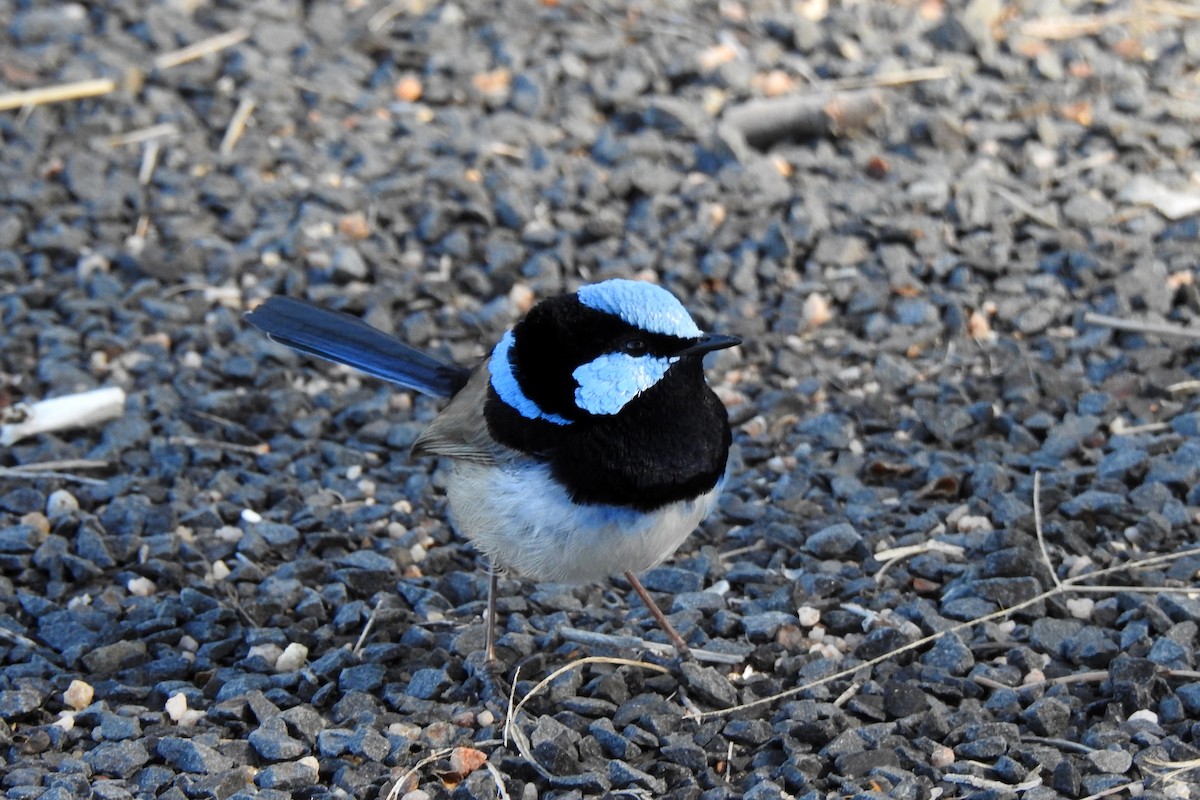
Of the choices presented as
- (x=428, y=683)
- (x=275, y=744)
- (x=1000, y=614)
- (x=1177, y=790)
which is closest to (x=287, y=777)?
(x=275, y=744)

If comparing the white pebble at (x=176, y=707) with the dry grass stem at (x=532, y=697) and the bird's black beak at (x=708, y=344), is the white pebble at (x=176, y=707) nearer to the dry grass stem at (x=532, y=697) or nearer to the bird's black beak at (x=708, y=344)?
the dry grass stem at (x=532, y=697)

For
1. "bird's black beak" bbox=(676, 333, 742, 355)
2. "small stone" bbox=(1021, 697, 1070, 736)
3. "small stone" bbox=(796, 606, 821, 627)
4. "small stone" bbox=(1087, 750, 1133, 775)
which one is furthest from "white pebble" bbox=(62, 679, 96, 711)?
"small stone" bbox=(1087, 750, 1133, 775)

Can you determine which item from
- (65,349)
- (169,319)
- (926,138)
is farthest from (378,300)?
(926,138)

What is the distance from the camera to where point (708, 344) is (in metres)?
3.75

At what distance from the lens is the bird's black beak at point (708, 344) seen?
12.2 ft

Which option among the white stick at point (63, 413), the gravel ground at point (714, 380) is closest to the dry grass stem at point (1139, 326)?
the gravel ground at point (714, 380)

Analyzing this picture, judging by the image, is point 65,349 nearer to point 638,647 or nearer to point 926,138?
point 638,647

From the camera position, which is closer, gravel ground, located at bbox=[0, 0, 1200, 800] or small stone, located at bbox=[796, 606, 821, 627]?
gravel ground, located at bbox=[0, 0, 1200, 800]

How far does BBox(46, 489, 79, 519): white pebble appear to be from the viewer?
4723 millimetres

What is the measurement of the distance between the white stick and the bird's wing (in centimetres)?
133

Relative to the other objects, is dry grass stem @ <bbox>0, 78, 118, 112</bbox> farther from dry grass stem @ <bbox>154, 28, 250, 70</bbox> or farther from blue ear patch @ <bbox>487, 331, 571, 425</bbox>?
blue ear patch @ <bbox>487, 331, 571, 425</bbox>

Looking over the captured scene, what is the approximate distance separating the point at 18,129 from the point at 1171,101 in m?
4.99

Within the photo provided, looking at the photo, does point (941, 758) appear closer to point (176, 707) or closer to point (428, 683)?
point (428, 683)

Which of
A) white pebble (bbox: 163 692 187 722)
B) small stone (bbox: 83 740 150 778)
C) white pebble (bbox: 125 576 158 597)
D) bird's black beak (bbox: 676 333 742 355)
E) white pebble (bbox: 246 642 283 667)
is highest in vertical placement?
bird's black beak (bbox: 676 333 742 355)
